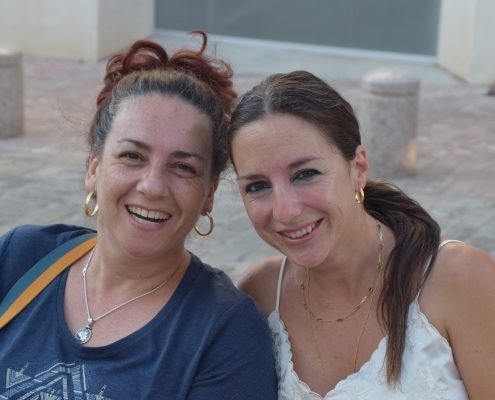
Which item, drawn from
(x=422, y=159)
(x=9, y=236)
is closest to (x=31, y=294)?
(x=9, y=236)

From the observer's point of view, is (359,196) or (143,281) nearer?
(359,196)

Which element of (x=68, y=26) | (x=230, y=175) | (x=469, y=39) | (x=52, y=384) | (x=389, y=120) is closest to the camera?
(x=52, y=384)

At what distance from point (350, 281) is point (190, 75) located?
75 centimetres

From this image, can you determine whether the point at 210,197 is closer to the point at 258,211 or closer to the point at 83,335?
the point at 258,211

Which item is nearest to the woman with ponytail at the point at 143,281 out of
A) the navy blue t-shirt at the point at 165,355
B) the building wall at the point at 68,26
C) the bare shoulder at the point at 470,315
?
the navy blue t-shirt at the point at 165,355

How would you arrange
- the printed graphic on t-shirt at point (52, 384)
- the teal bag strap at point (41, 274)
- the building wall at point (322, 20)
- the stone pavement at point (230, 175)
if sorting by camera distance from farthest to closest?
the building wall at point (322, 20)
the stone pavement at point (230, 175)
the teal bag strap at point (41, 274)
the printed graphic on t-shirt at point (52, 384)

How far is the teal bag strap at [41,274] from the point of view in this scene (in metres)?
3.05

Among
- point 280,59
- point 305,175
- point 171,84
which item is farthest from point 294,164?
point 280,59

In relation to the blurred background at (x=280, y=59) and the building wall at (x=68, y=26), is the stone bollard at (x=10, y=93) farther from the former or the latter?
the building wall at (x=68, y=26)

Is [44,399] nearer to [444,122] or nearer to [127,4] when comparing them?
[444,122]

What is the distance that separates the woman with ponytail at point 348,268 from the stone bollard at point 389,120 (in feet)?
17.2

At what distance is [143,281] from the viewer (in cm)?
307

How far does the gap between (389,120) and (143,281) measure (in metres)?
5.38

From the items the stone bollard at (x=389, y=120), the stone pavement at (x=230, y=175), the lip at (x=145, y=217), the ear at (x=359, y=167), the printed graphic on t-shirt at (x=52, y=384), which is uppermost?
the ear at (x=359, y=167)
